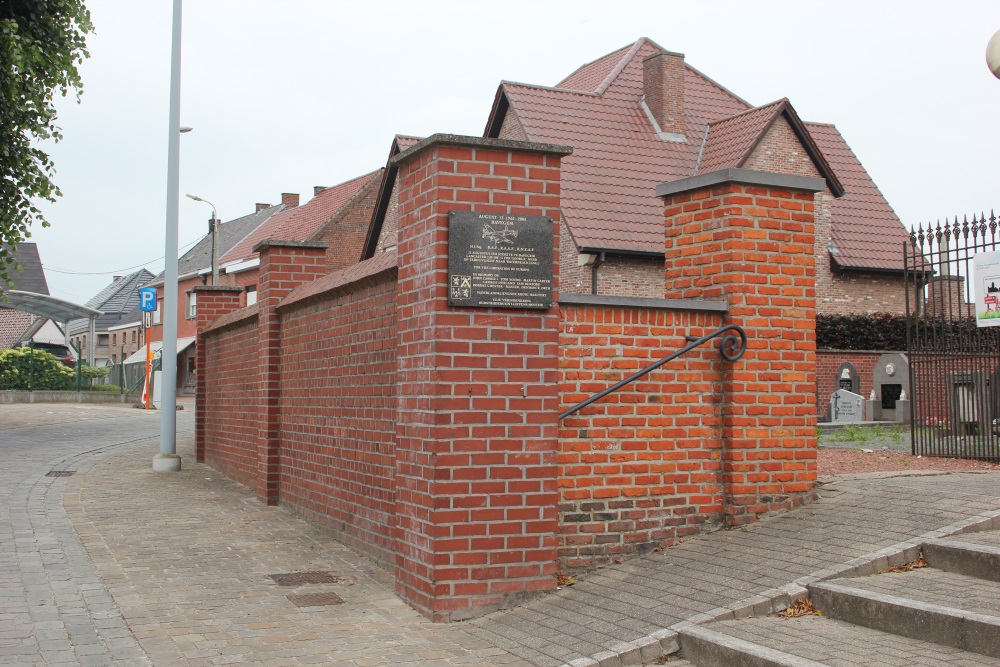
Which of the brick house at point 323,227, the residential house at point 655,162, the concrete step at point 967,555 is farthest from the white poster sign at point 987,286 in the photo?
the brick house at point 323,227

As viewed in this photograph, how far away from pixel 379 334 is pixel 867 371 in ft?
64.7

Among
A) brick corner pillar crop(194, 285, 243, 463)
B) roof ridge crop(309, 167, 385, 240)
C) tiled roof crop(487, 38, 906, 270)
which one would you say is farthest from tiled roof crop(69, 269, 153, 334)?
brick corner pillar crop(194, 285, 243, 463)

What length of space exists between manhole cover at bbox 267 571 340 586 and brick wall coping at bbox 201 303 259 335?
503 centimetres

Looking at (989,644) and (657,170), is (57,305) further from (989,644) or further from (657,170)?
(989,644)

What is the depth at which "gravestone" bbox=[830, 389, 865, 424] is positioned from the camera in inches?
727

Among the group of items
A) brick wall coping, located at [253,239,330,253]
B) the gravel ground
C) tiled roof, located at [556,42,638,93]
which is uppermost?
tiled roof, located at [556,42,638,93]

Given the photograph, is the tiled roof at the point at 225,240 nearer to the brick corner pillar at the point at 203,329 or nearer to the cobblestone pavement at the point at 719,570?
the brick corner pillar at the point at 203,329

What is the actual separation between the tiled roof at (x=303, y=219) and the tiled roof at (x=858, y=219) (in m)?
19.8

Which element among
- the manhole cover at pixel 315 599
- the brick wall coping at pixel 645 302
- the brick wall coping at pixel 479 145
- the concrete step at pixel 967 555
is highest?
the brick wall coping at pixel 479 145

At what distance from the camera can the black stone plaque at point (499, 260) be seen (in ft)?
18.9

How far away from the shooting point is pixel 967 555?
17.5 feet

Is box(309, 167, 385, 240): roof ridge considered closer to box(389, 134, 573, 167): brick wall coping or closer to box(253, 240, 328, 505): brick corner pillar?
box(253, 240, 328, 505): brick corner pillar

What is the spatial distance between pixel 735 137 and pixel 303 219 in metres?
25.5

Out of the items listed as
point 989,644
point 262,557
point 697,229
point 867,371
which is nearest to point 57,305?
point 867,371
